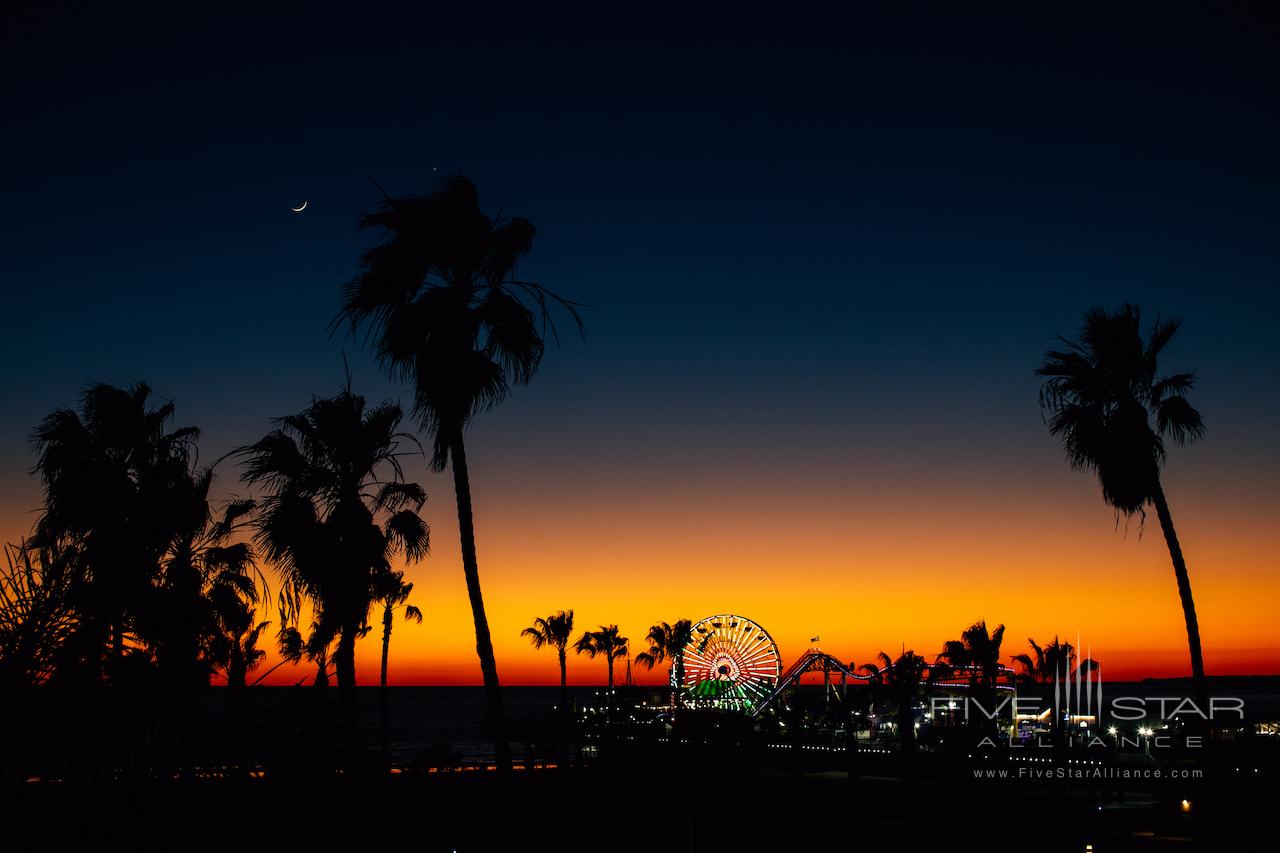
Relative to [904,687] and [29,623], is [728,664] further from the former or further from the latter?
[29,623]

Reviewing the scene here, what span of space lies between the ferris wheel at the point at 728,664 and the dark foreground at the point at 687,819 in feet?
116

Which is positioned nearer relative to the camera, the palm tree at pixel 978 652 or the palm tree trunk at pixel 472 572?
the palm tree trunk at pixel 472 572

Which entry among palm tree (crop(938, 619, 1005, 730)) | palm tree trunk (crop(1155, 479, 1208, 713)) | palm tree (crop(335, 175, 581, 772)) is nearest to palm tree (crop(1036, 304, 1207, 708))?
palm tree trunk (crop(1155, 479, 1208, 713))

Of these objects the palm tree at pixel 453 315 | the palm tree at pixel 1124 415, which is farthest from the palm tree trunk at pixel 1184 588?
the palm tree at pixel 453 315

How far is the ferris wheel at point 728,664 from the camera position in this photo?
203 ft

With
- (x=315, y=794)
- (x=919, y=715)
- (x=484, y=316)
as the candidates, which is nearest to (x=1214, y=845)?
(x=484, y=316)

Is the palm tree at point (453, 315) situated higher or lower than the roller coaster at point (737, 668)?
higher

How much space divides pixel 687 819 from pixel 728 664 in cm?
4686

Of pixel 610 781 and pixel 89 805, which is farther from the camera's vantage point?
pixel 610 781

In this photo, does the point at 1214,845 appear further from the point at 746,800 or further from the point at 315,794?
the point at 315,794

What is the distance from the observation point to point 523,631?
316ft

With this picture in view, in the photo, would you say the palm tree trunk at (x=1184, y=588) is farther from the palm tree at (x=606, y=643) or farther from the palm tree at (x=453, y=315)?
the palm tree at (x=606, y=643)

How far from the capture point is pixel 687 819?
1706 centimetres

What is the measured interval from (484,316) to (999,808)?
17.0 m
